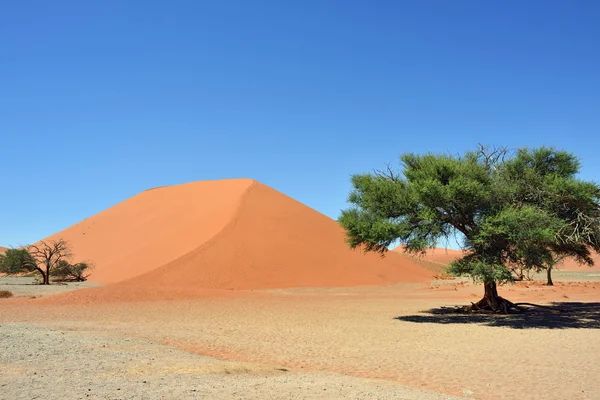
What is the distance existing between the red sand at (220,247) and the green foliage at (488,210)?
57.4 feet

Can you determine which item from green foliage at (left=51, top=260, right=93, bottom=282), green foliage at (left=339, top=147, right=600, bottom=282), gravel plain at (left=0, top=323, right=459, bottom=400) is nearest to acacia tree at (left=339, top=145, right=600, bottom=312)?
green foliage at (left=339, top=147, right=600, bottom=282)

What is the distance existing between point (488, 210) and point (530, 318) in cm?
498

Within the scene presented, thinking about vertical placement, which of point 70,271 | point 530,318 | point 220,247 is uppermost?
point 220,247

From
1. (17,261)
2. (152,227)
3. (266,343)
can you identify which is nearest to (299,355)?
(266,343)

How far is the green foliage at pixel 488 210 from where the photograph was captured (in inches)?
712

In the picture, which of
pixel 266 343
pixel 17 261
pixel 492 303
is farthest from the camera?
pixel 17 261

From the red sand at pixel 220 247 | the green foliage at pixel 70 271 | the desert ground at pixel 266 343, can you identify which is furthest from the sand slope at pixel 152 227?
the desert ground at pixel 266 343

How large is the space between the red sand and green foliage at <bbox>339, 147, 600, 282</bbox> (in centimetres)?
1749

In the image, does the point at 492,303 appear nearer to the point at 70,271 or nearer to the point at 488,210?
the point at 488,210

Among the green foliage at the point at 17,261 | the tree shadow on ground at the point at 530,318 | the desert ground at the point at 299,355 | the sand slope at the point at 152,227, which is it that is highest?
the sand slope at the point at 152,227

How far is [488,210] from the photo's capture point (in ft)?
65.2

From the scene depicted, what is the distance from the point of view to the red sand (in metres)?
40.5

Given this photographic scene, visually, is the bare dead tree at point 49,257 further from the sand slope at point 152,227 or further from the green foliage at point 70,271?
the sand slope at point 152,227

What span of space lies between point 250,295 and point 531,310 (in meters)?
17.9
